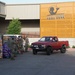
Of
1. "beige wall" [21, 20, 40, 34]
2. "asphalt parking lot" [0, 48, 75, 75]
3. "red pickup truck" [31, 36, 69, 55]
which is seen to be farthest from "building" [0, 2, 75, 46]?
"asphalt parking lot" [0, 48, 75, 75]

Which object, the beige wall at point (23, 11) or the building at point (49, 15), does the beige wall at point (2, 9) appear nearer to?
the building at point (49, 15)

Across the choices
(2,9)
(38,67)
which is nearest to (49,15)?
(2,9)

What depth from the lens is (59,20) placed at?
44.8 metres

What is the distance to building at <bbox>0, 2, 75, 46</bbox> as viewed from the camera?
44.4 metres

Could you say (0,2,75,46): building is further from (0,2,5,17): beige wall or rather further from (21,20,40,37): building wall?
(21,20,40,37): building wall

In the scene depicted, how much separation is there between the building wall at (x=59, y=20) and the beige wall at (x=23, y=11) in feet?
4.54

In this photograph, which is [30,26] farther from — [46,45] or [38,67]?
[38,67]

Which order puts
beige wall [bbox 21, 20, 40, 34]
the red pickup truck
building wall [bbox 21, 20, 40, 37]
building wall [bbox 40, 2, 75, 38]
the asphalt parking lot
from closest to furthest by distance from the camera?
the asphalt parking lot < the red pickup truck < building wall [bbox 40, 2, 75, 38] < building wall [bbox 21, 20, 40, 37] < beige wall [bbox 21, 20, 40, 34]

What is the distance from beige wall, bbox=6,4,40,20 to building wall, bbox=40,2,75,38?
54.5 inches

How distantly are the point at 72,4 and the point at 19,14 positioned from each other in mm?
9200

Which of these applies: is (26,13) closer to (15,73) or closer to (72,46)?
(72,46)

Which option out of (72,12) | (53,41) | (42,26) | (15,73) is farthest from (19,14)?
(15,73)

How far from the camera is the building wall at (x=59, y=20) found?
44.3 meters

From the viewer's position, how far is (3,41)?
2238 centimetres
